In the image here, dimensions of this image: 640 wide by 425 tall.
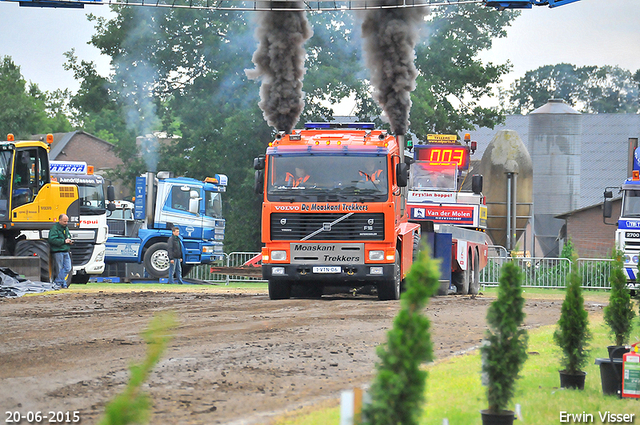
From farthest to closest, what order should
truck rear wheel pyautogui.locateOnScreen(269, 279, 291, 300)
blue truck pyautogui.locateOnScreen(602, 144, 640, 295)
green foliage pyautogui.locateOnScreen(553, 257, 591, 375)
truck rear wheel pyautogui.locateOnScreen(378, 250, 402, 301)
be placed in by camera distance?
blue truck pyautogui.locateOnScreen(602, 144, 640, 295) → truck rear wheel pyautogui.locateOnScreen(269, 279, 291, 300) → truck rear wheel pyautogui.locateOnScreen(378, 250, 402, 301) → green foliage pyautogui.locateOnScreen(553, 257, 591, 375)

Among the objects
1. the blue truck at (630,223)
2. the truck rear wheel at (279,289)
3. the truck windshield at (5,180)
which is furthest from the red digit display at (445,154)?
the truck windshield at (5,180)

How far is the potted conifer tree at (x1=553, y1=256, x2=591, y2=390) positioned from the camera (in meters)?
7.58

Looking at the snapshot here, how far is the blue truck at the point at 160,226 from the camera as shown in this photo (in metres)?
30.1

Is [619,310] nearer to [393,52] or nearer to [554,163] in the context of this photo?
[393,52]

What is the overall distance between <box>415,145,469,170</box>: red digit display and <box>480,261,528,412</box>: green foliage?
80.3 feet

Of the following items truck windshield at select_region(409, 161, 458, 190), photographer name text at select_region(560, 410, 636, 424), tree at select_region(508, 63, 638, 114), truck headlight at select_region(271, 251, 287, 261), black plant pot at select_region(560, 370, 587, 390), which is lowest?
photographer name text at select_region(560, 410, 636, 424)

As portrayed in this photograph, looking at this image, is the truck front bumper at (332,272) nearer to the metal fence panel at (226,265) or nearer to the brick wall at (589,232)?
the metal fence panel at (226,265)

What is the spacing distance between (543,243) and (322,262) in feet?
115

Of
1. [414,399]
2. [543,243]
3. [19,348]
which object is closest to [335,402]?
[414,399]

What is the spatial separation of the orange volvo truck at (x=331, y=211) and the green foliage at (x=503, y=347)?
35.4 ft

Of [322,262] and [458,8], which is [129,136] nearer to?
[458,8]

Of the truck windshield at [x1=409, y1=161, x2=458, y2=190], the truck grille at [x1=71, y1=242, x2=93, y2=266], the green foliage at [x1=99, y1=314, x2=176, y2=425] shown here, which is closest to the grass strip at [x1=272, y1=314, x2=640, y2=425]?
the green foliage at [x1=99, y1=314, x2=176, y2=425]

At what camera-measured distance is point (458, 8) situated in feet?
144

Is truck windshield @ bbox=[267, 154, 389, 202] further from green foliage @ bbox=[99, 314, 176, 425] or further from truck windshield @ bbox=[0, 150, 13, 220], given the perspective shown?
green foliage @ bbox=[99, 314, 176, 425]
